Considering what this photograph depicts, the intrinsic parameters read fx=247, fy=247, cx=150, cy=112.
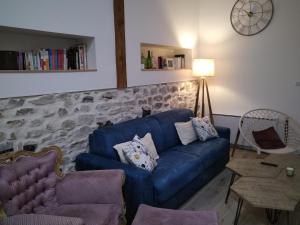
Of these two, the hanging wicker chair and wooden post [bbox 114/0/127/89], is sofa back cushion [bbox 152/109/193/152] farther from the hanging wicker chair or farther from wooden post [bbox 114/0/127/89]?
the hanging wicker chair

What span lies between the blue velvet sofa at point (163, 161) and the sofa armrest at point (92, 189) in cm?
22

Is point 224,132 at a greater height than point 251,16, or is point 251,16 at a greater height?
point 251,16

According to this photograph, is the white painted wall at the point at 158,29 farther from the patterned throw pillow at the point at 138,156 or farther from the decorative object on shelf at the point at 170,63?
the patterned throw pillow at the point at 138,156

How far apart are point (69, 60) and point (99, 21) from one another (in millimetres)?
544

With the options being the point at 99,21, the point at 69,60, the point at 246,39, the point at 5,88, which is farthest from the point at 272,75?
the point at 5,88

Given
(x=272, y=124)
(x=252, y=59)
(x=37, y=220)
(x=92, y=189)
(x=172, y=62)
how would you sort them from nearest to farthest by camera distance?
1. (x=37, y=220)
2. (x=92, y=189)
3. (x=272, y=124)
4. (x=252, y=59)
5. (x=172, y=62)

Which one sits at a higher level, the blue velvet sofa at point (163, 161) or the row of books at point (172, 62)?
the row of books at point (172, 62)

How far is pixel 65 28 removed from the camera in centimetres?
238

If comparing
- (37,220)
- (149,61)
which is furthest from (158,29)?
(37,220)

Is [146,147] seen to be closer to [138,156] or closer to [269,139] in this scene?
[138,156]

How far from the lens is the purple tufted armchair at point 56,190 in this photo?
1.66m

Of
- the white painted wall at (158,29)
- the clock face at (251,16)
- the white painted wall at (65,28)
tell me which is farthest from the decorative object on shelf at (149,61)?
the clock face at (251,16)

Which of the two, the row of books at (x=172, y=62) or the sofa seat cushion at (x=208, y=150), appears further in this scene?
the row of books at (x=172, y=62)

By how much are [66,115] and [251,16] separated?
3.27 m
